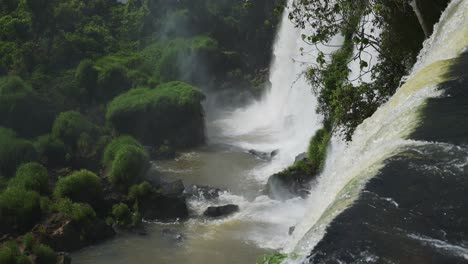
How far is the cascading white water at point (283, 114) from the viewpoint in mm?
31031

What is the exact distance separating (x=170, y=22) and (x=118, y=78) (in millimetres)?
11653

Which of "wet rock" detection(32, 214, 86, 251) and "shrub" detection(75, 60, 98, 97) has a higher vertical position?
"shrub" detection(75, 60, 98, 97)

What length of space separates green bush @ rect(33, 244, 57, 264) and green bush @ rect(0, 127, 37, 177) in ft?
35.7

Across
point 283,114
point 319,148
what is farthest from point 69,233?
point 283,114

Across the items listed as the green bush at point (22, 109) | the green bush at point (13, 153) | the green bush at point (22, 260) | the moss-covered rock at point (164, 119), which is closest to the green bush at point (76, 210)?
the green bush at point (22, 260)

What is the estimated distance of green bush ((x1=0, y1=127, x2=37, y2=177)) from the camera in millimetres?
28836

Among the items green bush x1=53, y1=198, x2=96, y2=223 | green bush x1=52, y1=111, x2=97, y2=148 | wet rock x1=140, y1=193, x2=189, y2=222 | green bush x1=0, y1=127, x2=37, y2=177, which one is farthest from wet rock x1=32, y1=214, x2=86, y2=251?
green bush x1=52, y1=111, x2=97, y2=148


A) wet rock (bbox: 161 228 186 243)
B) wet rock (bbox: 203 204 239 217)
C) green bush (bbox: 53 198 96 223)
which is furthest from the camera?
wet rock (bbox: 203 204 239 217)

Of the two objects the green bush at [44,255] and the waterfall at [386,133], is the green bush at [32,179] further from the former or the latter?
the waterfall at [386,133]

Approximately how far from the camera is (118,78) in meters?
42.8

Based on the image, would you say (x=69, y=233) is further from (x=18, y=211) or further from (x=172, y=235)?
(x=172, y=235)

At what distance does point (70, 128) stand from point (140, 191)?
10.8 meters

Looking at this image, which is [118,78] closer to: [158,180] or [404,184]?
[158,180]

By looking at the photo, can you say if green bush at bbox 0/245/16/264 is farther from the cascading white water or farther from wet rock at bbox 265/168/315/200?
the cascading white water
